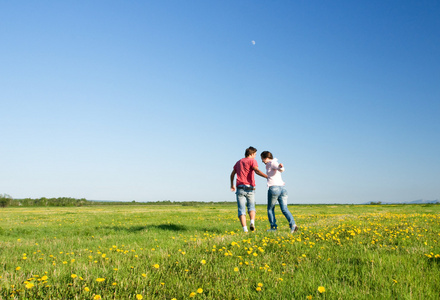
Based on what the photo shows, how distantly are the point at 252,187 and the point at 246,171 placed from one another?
556 millimetres

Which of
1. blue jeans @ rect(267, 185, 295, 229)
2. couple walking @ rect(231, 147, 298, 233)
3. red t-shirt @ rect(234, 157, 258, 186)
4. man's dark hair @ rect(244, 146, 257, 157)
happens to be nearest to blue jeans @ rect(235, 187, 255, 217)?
couple walking @ rect(231, 147, 298, 233)

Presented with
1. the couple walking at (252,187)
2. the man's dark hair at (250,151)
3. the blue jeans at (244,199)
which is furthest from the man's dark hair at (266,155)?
the blue jeans at (244,199)

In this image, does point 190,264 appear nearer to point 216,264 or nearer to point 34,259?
point 216,264

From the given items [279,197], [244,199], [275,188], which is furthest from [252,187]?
[279,197]

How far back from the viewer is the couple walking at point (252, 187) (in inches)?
345

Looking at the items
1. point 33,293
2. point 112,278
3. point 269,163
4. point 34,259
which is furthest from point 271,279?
point 269,163

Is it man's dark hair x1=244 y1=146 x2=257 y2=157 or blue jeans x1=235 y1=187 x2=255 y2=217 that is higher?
man's dark hair x1=244 y1=146 x2=257 y2=157

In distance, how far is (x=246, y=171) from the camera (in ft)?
29.7

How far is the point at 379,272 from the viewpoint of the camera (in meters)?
3.71

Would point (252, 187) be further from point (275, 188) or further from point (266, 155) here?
point (266, 155)

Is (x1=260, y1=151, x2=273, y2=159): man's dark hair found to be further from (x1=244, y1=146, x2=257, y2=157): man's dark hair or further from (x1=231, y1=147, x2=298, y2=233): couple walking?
(x1=244, y1=146, x2=257, y2=157): man's dark hair

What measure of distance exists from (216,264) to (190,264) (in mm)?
437

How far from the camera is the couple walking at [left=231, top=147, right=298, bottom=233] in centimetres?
877

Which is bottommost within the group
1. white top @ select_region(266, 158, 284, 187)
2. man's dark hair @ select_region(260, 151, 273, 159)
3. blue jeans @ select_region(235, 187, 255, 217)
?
blue jeans @ select_region(235, 187, 255, 217)
